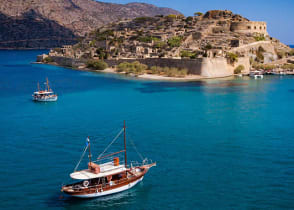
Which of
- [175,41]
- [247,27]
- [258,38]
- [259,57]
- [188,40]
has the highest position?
[247,27]

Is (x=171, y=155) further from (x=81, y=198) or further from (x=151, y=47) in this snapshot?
(x=151, y=47)

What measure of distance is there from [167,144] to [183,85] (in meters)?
26.1

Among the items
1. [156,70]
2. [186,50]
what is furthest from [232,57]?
[156,70]

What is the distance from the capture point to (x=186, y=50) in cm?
6391

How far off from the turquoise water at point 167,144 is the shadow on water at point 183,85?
982mm

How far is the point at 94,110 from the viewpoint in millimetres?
31312

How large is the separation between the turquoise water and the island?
14.5 metres

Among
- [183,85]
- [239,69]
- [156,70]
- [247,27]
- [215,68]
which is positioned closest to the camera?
[183,85]

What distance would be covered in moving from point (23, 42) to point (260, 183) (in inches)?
6649

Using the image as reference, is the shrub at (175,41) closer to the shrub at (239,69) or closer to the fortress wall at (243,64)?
the fortress wall at (243,64)

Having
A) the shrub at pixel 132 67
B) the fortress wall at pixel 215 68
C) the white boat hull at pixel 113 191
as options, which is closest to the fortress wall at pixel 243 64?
Answer: the fortress wall at pixel 215 68

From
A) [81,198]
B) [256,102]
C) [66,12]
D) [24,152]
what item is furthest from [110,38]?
[66,12]

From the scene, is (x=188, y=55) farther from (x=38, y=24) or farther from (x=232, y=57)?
(x=38, y=24)

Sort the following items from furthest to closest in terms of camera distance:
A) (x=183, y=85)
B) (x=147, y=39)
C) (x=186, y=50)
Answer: (x=147, y=39) < (x=186, y=50) < (x=183, y=85)
